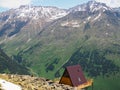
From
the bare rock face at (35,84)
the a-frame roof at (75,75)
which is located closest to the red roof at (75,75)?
the a-frame roof at (75,75)

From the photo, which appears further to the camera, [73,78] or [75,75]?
[75,75]

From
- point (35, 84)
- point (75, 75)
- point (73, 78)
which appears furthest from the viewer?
point (75, 75)

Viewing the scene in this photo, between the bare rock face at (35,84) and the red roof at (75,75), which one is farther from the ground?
the bare rock face at (35,84)

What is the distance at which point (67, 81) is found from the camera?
Answer: 155ft

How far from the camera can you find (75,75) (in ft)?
158

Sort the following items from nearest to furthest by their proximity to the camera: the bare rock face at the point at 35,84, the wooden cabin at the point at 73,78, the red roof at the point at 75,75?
the bare rock face at the point at 35,84 < the wooden cabin at the point at 73,78 < the red roof at the point at 75,75

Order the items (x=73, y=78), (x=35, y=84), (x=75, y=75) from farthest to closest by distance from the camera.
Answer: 1. (x=75, y=75)
2. (x=73, y=78)
3. (x=35, y=84)

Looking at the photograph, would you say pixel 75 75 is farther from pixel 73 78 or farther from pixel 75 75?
pixel 73 78

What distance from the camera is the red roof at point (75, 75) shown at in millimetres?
46612

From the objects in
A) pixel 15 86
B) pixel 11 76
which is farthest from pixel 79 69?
pixel 15 86

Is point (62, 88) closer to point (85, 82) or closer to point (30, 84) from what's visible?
point (30, 84)

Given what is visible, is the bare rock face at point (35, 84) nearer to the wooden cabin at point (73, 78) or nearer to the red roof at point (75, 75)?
the wooden cabin at point (73, 78)

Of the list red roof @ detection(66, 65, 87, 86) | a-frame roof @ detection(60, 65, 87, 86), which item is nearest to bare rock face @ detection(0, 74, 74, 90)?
a-frame roof @ detection(60, 65, 87, 86)

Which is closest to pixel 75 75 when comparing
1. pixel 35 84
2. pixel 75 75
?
pixel 75 75
